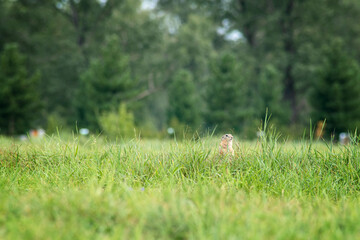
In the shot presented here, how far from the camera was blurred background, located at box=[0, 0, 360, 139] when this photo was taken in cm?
1709

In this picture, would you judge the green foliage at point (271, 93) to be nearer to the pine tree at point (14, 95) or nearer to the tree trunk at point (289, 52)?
the tree trunk at point (289, 52)

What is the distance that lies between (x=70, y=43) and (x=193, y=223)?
25.9 metres

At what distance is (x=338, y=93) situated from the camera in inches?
659

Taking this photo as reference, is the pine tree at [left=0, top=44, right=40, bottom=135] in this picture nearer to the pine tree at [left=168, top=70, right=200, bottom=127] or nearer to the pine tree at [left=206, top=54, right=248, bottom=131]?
the pine tree at [left=168, top=70, right=200, bottom=127]

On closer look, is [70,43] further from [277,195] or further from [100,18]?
[277,195]

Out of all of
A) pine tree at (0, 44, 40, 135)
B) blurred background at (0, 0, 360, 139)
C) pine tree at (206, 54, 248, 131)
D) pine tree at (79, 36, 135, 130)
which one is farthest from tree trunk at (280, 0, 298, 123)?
pine tree at (0, 44, 40, 135)

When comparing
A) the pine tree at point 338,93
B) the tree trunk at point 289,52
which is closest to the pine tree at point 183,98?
the tree trunk at point 289,52

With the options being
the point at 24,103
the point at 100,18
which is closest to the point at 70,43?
the point at 100,18

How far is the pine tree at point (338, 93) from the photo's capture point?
1667 centimetres

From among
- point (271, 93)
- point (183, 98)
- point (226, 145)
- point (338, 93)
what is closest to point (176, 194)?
point (226, 145)

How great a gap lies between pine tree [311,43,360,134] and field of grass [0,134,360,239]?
43.6 ft

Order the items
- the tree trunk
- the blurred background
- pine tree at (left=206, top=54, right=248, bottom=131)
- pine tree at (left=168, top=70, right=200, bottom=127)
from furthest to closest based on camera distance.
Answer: the tree trunk → pine tree at (left=168, top=70, right=200, bottom=127) → pine tree at (left=206, top=54, right=248, bottom=131) → the blurred background

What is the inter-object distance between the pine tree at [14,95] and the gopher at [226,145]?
46.8 ft

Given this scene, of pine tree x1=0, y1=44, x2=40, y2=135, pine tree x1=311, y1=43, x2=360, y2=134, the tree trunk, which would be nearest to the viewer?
pine tree x1=0, y1=44, x2=40, y2=135
